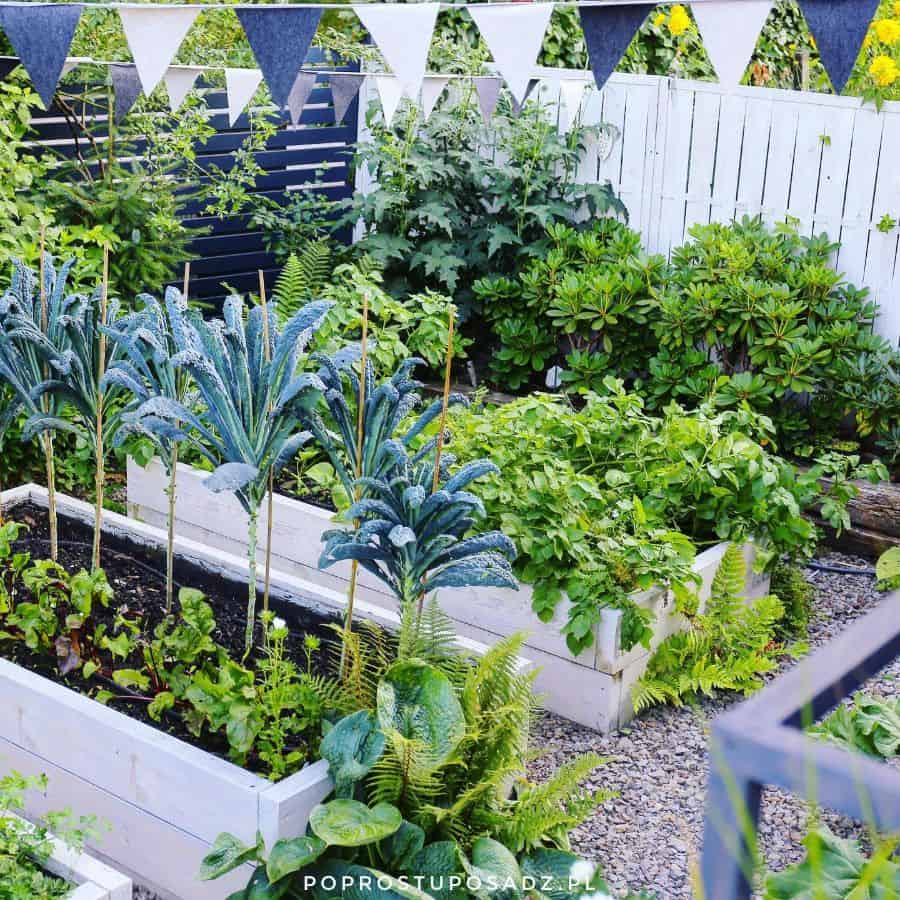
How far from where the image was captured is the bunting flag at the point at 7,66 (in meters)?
5.46

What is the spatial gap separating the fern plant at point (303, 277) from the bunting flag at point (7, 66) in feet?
5.00

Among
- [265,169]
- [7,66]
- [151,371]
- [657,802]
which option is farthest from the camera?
[265,169]

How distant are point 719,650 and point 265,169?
4.61 m

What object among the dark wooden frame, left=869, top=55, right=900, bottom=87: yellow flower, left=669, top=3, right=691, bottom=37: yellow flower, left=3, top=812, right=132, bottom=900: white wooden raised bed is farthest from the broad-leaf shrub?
left=669, top=3, right=691, bottom=37: yellow flower

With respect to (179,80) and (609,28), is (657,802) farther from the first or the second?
(179,80)

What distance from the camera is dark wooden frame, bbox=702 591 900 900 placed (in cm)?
73

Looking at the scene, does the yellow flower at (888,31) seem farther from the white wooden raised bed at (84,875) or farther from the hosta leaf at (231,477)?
the white wooden raised bed at (84,875)

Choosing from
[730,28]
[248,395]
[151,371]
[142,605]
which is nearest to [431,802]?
[248,395]

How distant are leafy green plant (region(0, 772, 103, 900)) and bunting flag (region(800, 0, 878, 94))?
2.97m

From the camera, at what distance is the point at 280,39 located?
370cm

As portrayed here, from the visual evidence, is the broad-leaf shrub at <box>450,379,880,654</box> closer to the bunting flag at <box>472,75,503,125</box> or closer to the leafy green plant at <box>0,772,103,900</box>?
the leafy green plant at <box>0,772,103,900</box>

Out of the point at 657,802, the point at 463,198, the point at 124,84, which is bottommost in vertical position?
the point at 657,802

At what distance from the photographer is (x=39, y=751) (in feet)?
9.72

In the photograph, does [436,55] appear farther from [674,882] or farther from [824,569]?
[674,882]
